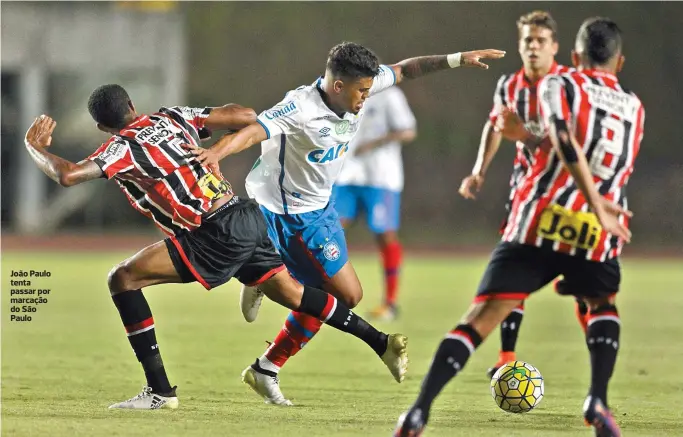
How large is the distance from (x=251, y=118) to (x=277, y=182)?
572 mm

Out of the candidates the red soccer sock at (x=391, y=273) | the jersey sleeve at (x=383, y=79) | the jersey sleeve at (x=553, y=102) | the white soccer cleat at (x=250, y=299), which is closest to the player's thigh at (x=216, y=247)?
the white soccer cleat at (x=250, y=299)

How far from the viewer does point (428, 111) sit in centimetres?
2748

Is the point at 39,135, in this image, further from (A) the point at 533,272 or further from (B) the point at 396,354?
(A) the point at 533,272

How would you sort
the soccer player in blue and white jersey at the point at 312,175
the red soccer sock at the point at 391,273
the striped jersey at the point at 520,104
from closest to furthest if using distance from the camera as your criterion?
the soccer player in blue and white jersey at the point at 312,175, the striped jersey at the point at 520,104, the red soccer sock at the point at 391,273

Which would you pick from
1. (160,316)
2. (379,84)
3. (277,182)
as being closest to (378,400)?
(277,182)

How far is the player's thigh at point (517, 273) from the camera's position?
5.26 meters

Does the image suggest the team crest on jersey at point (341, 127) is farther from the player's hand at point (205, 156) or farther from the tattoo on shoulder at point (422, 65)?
the player's hand at point (205, 156)

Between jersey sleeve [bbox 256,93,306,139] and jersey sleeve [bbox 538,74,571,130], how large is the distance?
5.06 ft

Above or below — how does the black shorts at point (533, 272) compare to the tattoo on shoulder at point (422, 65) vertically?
below

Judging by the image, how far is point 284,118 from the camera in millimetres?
6285

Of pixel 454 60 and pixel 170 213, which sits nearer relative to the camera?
pixel 170 213

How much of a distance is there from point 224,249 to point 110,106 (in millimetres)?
946

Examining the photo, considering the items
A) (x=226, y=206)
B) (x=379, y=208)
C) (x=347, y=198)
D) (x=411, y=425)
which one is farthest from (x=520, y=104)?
(x=347, y=198)

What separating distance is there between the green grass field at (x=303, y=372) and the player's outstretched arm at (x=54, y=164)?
116 cm
